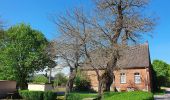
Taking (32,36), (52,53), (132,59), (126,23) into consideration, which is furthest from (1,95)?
(132,59)

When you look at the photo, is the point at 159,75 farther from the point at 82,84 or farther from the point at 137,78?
the point at 82,84

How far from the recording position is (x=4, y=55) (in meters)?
47.7

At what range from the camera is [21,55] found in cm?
4744

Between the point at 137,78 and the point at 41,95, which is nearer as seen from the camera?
the point at 41,95

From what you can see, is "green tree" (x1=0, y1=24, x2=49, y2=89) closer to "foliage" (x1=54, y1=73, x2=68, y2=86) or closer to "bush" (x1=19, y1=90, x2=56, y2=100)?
"foliage" (x1=54, y1=73, x2=68, y2=86)

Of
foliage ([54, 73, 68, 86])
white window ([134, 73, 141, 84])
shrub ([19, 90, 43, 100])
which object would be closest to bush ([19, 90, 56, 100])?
shrub ([19, 90, 43, 100])

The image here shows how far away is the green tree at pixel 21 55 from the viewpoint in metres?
46.8

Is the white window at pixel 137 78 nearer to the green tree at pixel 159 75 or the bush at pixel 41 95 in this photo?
the green tree at pixel 159 75

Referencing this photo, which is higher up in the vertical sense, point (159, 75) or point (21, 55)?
point (21, 55)

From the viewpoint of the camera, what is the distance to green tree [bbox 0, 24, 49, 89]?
4684 centimetres

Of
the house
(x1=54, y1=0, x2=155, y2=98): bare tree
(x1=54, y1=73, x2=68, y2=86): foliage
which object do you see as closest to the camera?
(x1=54, y1=0, x2=155, y2=98): bare tree

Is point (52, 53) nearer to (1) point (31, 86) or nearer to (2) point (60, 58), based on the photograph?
(2) point (60, 58)

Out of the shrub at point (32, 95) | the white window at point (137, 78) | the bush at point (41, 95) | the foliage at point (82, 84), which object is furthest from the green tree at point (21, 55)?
the white window at point (137, 78)

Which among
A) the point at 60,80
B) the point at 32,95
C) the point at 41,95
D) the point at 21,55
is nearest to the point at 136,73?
the point at 21,55
